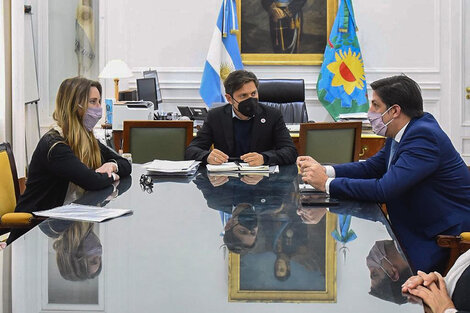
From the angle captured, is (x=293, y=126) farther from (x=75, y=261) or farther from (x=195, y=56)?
(x=75, y=261)

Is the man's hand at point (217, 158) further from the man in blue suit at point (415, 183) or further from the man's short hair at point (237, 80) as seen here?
the man in blue suit at point (415, 183)

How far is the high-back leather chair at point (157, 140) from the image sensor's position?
4.66 metres

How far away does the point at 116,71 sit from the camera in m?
7.36

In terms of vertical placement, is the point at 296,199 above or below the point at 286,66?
below

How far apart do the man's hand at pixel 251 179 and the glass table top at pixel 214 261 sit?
56cm

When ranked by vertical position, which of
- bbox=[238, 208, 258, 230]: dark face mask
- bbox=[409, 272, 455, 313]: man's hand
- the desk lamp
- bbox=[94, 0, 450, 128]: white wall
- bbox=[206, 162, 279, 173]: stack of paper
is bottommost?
bbox=[409, 272, 455, 313]: man's hand

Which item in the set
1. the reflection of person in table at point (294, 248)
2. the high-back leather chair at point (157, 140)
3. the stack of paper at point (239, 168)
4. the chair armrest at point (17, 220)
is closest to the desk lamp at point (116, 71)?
the high-back leather chair at point (157, 140)

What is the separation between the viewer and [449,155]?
2893 millimetres

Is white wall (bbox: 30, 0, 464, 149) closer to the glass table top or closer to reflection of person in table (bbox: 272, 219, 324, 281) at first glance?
the glass table top

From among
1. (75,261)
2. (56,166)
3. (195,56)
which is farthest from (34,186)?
(195,56)

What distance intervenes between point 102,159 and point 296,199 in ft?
4.27

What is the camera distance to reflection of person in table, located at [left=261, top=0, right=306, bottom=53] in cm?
804

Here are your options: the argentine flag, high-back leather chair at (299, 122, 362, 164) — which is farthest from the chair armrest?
the argentine flag

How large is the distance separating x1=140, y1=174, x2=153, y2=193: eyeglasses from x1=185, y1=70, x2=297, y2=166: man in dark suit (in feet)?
2.81
